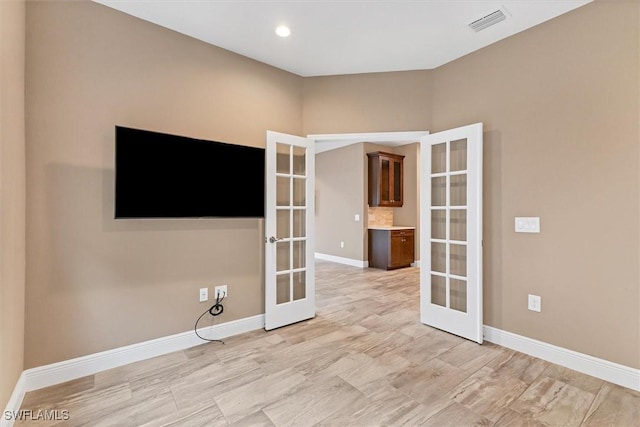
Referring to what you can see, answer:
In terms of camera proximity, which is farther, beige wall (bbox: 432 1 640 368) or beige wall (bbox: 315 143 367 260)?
beige wall (bbox: 315 143 367 260)

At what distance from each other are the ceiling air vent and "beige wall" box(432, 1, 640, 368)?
13.5 inches

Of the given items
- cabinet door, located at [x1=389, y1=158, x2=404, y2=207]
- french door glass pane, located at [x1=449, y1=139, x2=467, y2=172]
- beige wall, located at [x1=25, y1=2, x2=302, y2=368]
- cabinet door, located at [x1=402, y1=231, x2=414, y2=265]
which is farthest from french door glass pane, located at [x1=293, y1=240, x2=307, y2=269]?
cabinet door, located at [x1=389, y1=158, x2=404, y2=207]

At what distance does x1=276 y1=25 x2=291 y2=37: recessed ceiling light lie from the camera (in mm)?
2615

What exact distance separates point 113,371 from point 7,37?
2283mm

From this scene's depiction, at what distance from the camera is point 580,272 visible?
7.76 feet

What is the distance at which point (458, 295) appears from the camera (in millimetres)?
3066

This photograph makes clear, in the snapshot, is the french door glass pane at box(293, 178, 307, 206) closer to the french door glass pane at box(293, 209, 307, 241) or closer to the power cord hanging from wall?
the french door glass pane at box(293, 209, 307, 241)

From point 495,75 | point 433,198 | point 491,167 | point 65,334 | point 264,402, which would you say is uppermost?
point 495,75

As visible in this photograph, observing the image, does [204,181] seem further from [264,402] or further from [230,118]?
[264,402]

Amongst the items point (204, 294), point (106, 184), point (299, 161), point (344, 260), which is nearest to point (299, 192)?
point (299, 161)

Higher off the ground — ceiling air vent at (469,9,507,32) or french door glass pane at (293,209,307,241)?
ceiling air vent at (469,9,507,32)

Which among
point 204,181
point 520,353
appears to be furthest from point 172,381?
point 520,353

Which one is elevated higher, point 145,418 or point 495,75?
point 495,75

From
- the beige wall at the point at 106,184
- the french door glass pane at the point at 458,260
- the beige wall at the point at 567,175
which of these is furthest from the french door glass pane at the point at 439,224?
the beige wall at the point at 106,184
